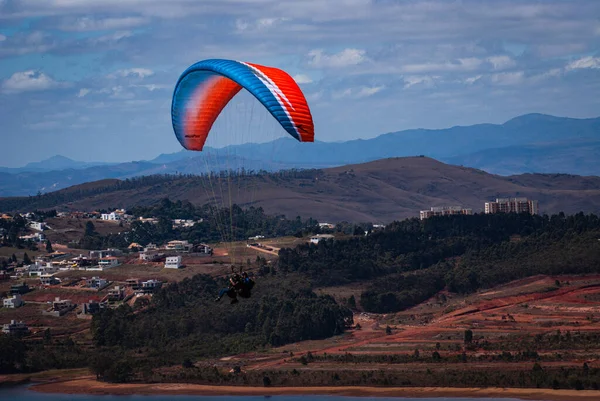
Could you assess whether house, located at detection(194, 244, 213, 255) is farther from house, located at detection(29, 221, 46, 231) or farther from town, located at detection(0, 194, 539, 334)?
house, located at detection(29, 221, 46, 231)

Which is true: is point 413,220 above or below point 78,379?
above

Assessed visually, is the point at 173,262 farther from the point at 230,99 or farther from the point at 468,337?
the point at 230,99

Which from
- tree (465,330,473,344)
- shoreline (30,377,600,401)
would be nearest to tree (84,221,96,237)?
shoreline (30,377,600,401)

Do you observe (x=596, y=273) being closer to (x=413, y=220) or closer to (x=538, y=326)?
(x=538, y=326)

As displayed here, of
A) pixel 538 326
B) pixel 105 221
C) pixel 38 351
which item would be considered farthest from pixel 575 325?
pixel 105 221

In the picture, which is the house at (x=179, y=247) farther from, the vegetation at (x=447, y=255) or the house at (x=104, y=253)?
the vegetation at (x=447, y=255)
